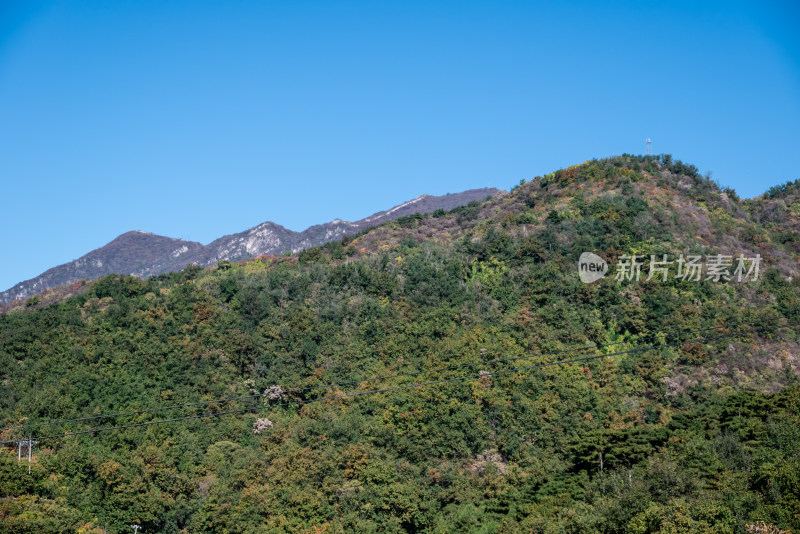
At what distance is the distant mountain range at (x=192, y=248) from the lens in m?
136

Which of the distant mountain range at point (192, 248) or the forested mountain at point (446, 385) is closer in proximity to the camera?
the forested mountain at point (446, 385)

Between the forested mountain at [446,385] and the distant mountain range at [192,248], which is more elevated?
the distant mountain range at [192,248]

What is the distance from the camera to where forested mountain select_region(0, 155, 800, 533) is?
119ft

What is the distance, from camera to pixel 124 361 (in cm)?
4825

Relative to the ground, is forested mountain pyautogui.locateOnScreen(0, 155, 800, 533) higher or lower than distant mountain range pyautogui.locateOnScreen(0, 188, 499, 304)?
lower

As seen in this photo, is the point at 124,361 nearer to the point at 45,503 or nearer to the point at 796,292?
the point at 45,503

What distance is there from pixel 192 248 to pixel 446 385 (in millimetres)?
115929

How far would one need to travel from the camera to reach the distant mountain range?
447 ft

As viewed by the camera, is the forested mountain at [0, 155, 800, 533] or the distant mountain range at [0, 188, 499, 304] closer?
the forested mountain at [0, 155, 800, 533]

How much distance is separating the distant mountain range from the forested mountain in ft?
236

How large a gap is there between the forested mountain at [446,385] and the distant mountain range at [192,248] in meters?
72.1

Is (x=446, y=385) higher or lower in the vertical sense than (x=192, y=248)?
lower

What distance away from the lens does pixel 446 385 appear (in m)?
43.9

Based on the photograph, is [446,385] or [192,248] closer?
[446,385]
